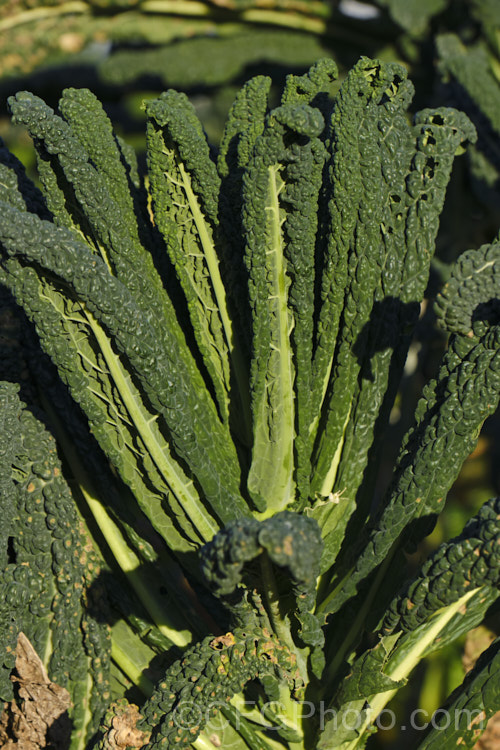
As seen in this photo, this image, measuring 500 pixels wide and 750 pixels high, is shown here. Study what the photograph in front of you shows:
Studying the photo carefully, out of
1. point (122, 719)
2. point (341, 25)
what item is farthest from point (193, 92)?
point (122, 719)

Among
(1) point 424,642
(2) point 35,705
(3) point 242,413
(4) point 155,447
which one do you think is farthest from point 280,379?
(2) point 35,705

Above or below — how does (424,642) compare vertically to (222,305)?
below

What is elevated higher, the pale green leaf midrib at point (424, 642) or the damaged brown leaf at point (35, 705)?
the damaged brown leaf at point (35, 705)

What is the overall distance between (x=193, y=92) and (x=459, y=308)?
7.92 feet

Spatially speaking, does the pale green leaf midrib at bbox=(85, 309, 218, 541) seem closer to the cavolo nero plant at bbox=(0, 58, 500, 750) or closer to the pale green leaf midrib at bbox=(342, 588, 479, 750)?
the cavolo nero plant at bbox=(0, 58, 500, 750)

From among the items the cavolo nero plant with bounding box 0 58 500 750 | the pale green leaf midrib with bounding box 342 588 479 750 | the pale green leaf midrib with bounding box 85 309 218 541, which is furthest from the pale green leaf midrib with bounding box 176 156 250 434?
the pale green leaf midrib with bounding box 342 588 479 750

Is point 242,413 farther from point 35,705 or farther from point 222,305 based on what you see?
point 35,705

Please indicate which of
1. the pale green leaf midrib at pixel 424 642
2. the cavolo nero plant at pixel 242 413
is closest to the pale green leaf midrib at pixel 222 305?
the cavolo nero plant at pixel 242 413

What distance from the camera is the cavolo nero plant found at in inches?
40.1

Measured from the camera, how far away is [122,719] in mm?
1039

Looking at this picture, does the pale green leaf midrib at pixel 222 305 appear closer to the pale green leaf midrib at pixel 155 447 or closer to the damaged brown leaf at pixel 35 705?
the pale green leaf midrib at pixel 155 447

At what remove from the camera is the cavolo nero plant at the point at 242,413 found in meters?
1.02

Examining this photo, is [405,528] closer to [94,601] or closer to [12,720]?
[94,601]

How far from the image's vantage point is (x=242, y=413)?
1.25 meters
